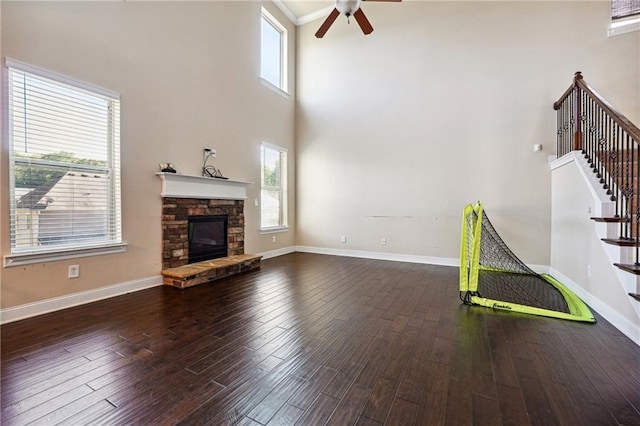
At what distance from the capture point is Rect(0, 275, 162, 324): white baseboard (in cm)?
256

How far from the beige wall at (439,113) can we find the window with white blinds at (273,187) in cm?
46

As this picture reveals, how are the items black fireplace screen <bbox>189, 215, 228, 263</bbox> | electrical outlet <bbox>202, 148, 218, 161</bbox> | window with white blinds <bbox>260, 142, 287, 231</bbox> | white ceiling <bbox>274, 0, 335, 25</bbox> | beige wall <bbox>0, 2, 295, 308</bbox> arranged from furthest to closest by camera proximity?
1. white ceiling <bbox>274, 0, 335, 25</bbox>
2. window with white blinds <bbox>260, 142, 287, 231</bbox>
3. electrical outlet <bbox>202, 148, 218, 161</bbox>
4. black fireplace screen <bbox>189, 215, 228, 263</bbox>
5. beige wall <bbox>0, 2, 295, 308</bbox>

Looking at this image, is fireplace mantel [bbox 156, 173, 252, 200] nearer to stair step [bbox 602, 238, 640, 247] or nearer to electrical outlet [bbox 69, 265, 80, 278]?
electrical outlet [bbox 69, 265, 80, 278]

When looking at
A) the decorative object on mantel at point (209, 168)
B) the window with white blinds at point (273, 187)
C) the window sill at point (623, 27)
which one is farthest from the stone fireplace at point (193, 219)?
the window sill at point (623, 27)

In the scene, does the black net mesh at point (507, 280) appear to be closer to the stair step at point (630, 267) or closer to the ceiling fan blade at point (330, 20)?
the stair step at point (630, 267)

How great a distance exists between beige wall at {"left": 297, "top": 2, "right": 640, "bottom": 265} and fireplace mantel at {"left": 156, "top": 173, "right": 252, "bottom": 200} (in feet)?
A: 6.50

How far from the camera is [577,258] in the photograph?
339 centimetres

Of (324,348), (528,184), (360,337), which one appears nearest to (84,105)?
(324,348)

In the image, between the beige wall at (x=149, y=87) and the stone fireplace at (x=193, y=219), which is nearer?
the beige wall at (x=149, y=87)

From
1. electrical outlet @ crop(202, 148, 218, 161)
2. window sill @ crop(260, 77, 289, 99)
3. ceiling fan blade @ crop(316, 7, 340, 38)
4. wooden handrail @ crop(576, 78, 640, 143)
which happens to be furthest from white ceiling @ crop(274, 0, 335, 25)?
wooden handrail @ crop(576, 78, 640, 143)

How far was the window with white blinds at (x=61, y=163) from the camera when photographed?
8.52 ft

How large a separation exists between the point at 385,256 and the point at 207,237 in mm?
3452

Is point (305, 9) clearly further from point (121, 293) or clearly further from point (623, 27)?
point (121, 293)

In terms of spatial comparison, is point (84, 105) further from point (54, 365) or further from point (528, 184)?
point (528, 184)
